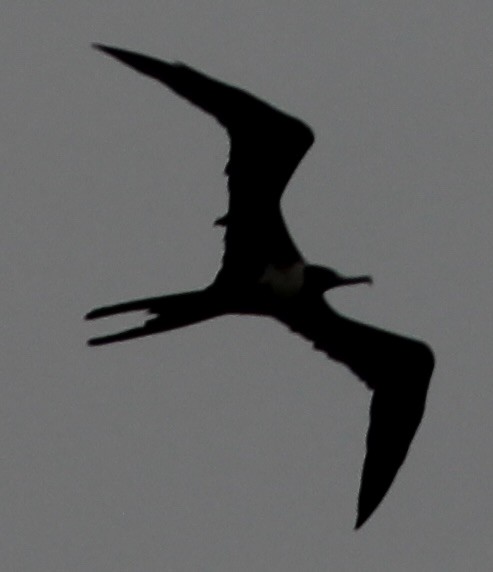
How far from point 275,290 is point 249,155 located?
1.03 m

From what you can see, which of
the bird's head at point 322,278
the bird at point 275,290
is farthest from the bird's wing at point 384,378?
the bird's head at point 322,278

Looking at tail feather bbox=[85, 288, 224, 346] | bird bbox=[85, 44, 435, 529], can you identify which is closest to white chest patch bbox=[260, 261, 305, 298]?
bird bbox=[85, 44, 435, 529]

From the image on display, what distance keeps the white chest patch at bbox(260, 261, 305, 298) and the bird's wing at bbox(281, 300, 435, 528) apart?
2.38 feet

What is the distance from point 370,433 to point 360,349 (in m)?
0.57

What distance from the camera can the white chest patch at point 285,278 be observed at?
12641mm

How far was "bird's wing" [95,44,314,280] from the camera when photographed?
11484 millimetres

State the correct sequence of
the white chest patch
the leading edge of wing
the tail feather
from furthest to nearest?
the white chest patch, the tail feather, the leading edge of wing

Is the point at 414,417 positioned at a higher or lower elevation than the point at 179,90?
lower

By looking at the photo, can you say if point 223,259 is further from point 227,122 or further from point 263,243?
point 227,122

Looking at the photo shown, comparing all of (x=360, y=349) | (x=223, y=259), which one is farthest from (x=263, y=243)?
(x=360, y=349)

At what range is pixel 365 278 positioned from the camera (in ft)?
41.2

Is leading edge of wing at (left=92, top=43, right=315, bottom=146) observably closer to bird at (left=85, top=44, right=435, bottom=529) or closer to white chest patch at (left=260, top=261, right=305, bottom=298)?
bird at (left=85, top=44, right=435, bottom=529)

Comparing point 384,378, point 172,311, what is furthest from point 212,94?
point 384,378

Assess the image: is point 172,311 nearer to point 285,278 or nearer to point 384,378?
point 285,278
